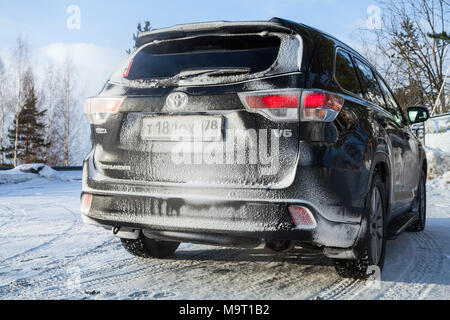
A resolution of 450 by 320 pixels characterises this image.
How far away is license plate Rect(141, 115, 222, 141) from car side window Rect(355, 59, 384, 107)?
1.43 m

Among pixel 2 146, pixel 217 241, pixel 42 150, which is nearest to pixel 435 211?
pixel 217 241

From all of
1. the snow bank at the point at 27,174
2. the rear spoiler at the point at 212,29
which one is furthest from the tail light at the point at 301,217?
the snow bank at the point at 27,174

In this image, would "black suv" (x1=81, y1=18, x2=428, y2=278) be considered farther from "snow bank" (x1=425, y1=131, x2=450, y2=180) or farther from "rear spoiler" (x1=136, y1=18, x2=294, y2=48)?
"snow bank" (x1=425, y1=131, x2=450, y2=180)

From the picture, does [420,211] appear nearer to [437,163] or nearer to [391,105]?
[391,105]

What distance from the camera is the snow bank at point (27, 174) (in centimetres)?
1216

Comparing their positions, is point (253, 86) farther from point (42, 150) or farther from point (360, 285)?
point (42, 150)

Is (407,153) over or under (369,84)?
under

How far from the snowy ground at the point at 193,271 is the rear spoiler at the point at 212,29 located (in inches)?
64.8

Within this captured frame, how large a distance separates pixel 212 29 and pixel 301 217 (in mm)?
1338

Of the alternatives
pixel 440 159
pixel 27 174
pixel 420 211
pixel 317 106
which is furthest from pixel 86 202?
pixel 27 174

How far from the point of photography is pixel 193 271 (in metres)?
3.30

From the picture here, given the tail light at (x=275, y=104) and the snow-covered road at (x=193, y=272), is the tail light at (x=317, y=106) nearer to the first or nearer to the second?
the tail light at (x=275, y=104)

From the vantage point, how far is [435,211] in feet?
23.3
